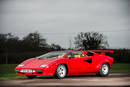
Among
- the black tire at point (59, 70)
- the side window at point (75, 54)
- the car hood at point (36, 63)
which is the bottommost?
the black tire at point (59, 70)

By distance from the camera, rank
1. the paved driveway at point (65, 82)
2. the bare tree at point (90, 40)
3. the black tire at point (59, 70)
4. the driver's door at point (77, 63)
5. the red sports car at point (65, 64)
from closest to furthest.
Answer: the paved driveway at point (65, 82) → the red sports car at point (65, 64) → the black tire at point (59, 70) → the driver's door at point (77, 63) → the bare tree at point (90, 40)

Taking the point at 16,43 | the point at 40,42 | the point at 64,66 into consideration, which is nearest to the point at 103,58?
the point at 64,66

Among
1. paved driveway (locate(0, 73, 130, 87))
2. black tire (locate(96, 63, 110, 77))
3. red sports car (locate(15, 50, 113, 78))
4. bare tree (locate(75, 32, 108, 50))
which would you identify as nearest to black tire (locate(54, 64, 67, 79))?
red sports car (locate(15, 50, 113, 78))

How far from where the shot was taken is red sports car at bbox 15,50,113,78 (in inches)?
409

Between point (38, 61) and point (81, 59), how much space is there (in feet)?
6.17

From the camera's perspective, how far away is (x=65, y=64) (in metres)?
10.9

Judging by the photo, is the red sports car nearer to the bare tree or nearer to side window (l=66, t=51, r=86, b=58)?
side window (l=66, t=51, r=86, b=58)

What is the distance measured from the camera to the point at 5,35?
142ft

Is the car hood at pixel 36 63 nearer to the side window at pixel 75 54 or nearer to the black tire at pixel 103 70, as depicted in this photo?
the side window at pixel 75 54

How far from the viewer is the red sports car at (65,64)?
409 inches

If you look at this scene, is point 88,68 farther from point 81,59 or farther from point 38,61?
point 38,61

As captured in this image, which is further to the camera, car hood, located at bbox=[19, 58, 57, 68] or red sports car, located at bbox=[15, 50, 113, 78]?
car hood, located at bbox=[19, 58, 57, 68]

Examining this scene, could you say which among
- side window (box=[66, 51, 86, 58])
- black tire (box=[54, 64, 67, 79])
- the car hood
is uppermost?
side window (box=[66, 51, 86, 58])

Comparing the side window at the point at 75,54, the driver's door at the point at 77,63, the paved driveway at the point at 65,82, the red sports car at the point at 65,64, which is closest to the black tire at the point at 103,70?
the red sports car at the point at 65,64
